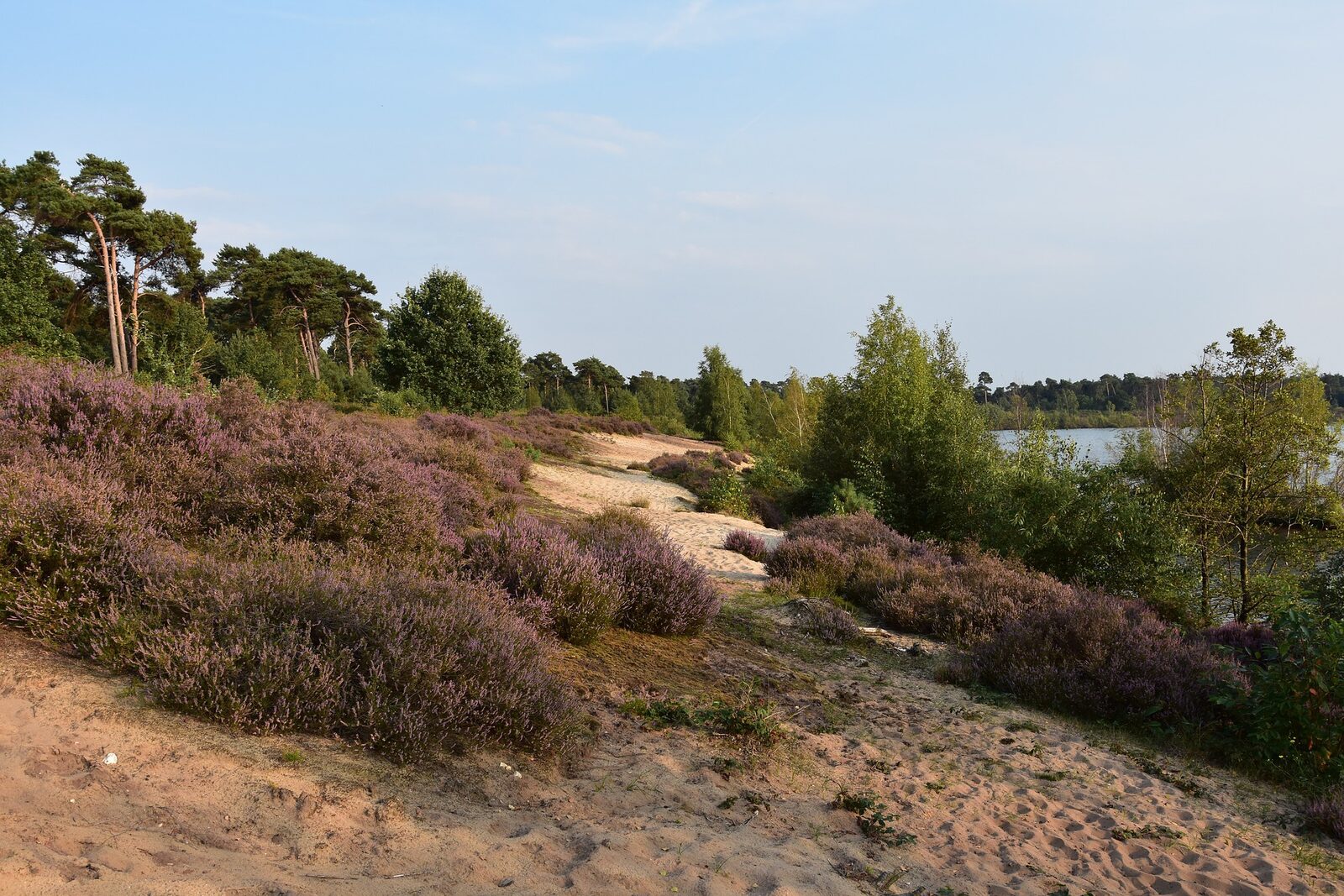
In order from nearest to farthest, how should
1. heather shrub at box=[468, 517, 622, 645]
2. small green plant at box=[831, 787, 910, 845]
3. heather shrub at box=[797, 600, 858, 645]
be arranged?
1. small green plant at box=[831, 787, 910, 845]
2. heather shrub at box=[468, 517, 622, 645]
3. heather shrub at box=[797, 600, 858, 645]

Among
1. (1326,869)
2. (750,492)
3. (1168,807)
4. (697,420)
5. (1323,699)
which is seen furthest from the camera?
(697,420)

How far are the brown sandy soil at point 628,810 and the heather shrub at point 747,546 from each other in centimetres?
666

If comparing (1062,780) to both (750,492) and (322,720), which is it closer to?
(322,720)

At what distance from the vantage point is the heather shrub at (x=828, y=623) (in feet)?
25.6

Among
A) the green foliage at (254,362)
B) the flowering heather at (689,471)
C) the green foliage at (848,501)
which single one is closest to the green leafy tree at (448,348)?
the green foliage at (254,362)

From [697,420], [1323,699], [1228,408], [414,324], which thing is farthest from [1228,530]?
[697,420]

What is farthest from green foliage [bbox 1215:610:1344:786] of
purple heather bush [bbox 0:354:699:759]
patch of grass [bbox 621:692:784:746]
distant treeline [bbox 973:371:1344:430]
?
distant treeline [bbox 973:371:1344:430]

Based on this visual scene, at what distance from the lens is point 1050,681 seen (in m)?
6.51

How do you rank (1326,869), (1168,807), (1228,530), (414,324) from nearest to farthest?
(1326,869), (1168,807), (1228,530), (414,324)

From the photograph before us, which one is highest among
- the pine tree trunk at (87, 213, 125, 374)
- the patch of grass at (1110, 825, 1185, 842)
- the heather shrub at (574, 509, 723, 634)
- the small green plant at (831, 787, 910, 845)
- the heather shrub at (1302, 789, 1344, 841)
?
the pine tree trunk at (87, 213, 125, 374)

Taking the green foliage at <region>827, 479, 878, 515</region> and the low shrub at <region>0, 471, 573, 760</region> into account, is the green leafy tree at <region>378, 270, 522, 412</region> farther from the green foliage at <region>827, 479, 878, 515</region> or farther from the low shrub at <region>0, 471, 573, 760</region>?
the low shrub at <region>0, 471, 573, 760</region>

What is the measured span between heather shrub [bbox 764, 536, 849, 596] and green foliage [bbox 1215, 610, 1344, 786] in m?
4.70

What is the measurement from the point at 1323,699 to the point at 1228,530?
9269mm

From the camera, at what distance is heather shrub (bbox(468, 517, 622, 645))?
18.5ft
